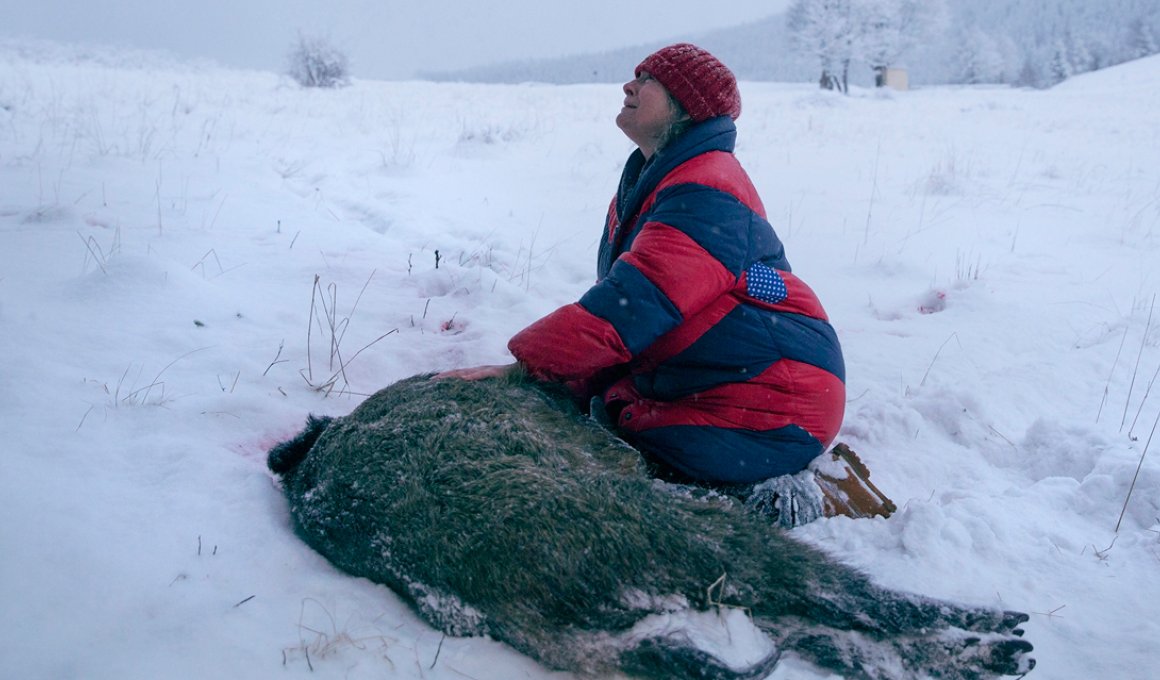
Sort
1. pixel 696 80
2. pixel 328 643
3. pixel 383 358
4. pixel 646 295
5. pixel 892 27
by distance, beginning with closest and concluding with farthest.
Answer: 1. pixel 328 643
2. pixel 646 295
3. pixel 696 80
4. pixel 383 358
5. pixel 892 27

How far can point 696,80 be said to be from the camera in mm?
2586

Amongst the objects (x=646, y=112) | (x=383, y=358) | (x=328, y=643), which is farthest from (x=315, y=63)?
(x=328, y=643)

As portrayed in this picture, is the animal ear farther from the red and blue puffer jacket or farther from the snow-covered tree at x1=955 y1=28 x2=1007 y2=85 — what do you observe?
the snow-covered tree at x1=955 y1=28 x2=1007 y2=85

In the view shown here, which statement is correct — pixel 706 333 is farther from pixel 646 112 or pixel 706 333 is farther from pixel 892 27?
pixel 892 27

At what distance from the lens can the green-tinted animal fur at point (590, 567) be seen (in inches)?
67.6

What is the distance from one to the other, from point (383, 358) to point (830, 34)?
4114cm

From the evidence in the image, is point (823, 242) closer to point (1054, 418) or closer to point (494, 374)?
point (1054, 418)

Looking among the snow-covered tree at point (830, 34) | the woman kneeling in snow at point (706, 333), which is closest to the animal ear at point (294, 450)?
the woman kneeling in snow at point (706, 333)

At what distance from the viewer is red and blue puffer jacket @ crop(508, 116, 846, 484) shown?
229cm

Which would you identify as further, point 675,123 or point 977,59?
point 977,59

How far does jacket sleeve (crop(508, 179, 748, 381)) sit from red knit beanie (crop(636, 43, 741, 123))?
0.42 metres

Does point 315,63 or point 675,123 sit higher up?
point 315,63

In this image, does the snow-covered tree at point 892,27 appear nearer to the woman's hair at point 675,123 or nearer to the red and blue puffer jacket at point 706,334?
the woman's hair at point 675,123

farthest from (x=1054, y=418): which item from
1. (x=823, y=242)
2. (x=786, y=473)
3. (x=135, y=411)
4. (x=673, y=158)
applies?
(x=135, y=411)
